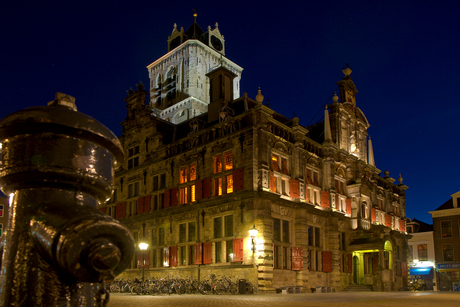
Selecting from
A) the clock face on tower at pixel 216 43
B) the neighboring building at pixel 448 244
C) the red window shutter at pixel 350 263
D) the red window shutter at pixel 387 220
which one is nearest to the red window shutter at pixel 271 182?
the red window shutter at pixel 350 263

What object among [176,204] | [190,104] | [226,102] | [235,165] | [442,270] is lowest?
[442,270]

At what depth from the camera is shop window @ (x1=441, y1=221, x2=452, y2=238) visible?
135 feet

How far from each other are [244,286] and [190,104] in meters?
33.2

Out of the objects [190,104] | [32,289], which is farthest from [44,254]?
[190,104]

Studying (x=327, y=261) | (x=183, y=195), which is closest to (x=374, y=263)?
(x=327, y=261)

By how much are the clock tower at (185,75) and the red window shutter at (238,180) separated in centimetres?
2771

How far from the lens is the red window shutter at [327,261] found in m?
27.0

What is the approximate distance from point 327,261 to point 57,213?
2747 cm

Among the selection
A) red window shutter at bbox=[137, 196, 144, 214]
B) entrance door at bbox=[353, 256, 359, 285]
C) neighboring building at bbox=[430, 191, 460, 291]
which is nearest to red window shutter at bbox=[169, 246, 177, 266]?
red window shutter at bbox=[137, 196, 144, 214]

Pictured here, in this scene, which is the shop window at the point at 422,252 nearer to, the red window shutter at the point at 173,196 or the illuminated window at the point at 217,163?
the illuminated window at the point at 217,163

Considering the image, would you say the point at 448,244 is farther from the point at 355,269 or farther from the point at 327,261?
the point at 327,261

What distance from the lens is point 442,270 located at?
40.5 m

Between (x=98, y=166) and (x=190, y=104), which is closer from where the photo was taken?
(x=98, y=166)

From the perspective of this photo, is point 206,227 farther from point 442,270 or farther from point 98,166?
point 442,270
